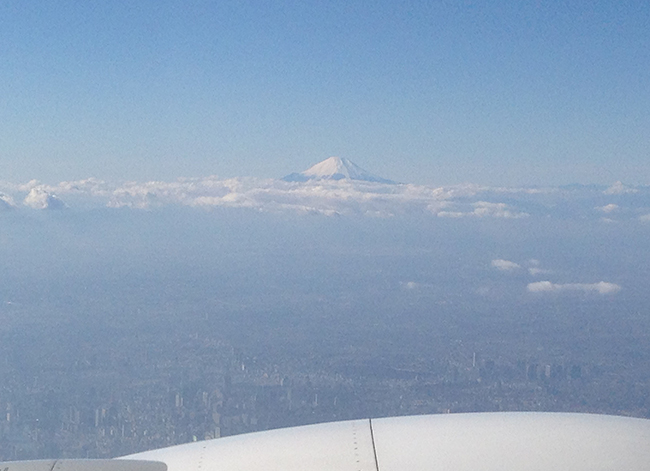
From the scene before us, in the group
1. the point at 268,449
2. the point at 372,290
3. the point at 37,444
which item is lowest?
the point at 372,290

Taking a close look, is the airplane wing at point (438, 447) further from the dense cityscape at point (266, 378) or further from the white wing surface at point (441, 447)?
the dense cityscape at point (266, 378)

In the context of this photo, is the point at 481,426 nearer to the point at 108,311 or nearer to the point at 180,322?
the point at 180,322

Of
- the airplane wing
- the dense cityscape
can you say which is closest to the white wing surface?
the airplane wing

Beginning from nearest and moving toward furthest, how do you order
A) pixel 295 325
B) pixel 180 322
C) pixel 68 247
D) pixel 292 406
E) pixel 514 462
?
pixel 514 462
pixel 292 406
pixel 295 325
pixel 180 322
pixel 68 247

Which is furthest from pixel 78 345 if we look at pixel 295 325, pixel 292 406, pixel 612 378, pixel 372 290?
pixel 372 290

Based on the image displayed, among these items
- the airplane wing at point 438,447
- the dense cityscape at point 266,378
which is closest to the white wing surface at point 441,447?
the airplane wing at point 438,447

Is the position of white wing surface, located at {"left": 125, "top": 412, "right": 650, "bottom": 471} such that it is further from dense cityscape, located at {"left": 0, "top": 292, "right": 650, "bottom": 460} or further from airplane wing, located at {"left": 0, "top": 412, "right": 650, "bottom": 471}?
dense cityscape, located at {"left": 0, "top": 292, "right": 650, "bottom": 460}

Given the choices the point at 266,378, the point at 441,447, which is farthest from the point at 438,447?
the point at 266,378

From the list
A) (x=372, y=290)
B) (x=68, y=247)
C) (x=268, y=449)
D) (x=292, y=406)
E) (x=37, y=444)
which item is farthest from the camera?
(x=68, y=247)
